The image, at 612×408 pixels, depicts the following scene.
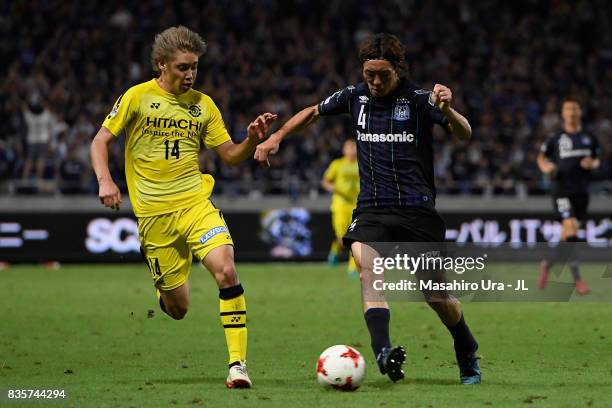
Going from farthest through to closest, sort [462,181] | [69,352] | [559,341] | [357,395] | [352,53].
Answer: [352,53] < [462,181] < [559,341] < [69,352] < [357,395]

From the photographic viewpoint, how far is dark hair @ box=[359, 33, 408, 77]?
7.43 metres

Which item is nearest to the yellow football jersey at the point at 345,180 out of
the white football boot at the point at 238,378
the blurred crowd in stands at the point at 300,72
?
the blurred crowd in stands at the point at 300,72

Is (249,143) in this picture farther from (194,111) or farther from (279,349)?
(279,349)

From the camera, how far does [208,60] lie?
25.8m

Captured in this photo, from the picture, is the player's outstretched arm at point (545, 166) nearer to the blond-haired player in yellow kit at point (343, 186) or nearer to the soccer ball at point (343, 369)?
the blond-haired player in yellow kit at point (343, 186)

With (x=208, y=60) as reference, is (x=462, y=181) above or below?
below

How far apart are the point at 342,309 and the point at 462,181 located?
10392 millimetres

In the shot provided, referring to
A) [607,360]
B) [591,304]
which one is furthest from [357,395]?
[591,304]

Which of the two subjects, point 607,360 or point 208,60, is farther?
point 208,60

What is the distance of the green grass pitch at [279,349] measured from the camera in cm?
719

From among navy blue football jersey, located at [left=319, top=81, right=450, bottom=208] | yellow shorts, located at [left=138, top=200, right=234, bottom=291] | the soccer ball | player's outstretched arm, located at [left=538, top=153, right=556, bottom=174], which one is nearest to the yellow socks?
yellow shorts, located at [left=138, top=200, right=234, bottom=291]

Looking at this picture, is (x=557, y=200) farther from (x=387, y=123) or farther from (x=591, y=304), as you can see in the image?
(x=387, y=123)

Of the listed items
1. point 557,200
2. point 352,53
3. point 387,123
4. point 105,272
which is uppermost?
point 352,53

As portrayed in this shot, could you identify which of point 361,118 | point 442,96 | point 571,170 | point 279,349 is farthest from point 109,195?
point 571,170
